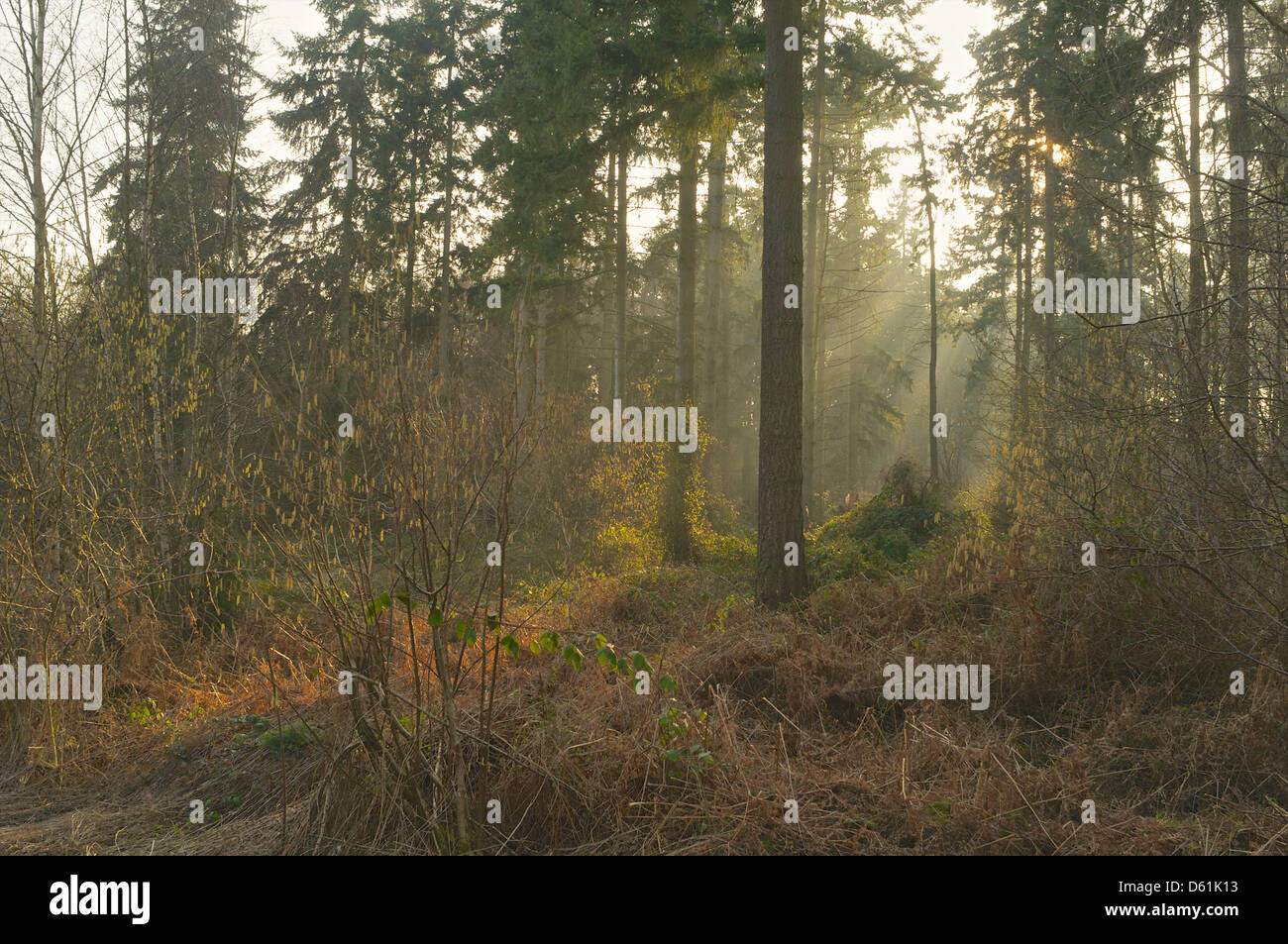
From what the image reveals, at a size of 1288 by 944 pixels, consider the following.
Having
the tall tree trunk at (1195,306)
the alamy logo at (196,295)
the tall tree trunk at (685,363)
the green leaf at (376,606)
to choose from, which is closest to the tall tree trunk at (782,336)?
the tall tree trunk at (1195,306)

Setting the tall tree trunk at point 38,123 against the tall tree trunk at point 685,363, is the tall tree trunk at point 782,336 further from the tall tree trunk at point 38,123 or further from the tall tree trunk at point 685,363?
the tall tree trunk at point 38,123

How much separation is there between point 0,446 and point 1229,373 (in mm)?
8810

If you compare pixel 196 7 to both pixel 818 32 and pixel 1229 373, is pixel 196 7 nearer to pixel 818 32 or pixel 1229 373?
pixel 818 32

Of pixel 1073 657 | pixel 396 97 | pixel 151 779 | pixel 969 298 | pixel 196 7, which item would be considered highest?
pixel 396 97

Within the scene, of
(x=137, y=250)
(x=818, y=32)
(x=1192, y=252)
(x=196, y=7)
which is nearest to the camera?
(x=1192, y=252)

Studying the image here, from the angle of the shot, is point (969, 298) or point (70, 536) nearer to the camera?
point (70, 536)

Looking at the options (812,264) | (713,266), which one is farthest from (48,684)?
(713,266)

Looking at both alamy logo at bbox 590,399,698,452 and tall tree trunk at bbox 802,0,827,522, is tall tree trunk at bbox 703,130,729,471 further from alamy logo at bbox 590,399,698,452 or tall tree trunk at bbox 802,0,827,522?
alamy logo at bbox 590,399,698,452

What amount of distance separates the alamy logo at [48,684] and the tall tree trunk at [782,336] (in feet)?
19.6

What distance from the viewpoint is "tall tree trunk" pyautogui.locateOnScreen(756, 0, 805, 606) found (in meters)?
8.31

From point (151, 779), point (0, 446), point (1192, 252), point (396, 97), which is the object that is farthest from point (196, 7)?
point (1192, 252)

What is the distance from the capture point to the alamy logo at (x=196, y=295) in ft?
24.1
